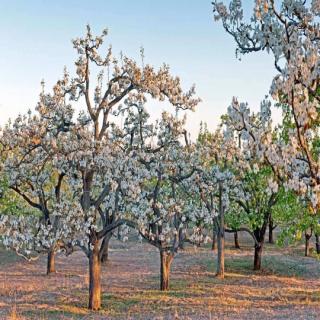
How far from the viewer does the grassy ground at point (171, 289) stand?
20.4 metres

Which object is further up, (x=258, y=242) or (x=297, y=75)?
(x=297, y=75)

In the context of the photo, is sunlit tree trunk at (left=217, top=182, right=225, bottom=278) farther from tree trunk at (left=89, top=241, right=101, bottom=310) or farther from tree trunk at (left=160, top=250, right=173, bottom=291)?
tree trunk at (left=89, top=241, right=101, bottom=310)

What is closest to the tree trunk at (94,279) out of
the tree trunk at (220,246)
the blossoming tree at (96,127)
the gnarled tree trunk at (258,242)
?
the blossoming tree at (96,127)

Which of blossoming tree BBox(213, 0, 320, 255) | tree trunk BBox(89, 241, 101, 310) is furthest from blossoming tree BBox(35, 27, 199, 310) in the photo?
blossoming tree BBox(213, 0, 320, 255)

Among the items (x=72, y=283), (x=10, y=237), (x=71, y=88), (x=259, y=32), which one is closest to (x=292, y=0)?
(x=259, y=32)

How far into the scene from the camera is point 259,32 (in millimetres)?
10289

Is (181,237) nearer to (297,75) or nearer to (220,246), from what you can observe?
(220,246)

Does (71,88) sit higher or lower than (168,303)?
higher

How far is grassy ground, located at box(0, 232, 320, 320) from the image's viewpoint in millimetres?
20422

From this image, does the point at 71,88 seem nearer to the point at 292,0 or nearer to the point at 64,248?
the point at 64,248

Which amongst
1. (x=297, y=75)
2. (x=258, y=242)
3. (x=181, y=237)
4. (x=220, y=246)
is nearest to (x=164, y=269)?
(x=181, y=237)

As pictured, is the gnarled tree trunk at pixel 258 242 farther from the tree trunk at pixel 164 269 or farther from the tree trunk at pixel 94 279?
the tree trunk at pixel 94 279

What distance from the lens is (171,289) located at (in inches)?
1045

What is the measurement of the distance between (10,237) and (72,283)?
30.1 ft
